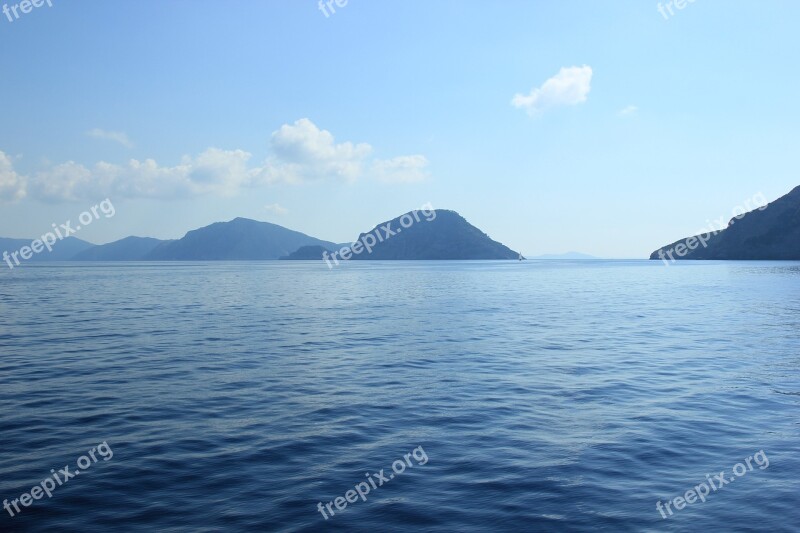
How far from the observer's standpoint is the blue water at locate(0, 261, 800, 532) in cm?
1195

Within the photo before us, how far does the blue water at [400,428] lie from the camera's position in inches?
471

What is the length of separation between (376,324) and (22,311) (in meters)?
40.0

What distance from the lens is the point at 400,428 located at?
1798 centimetres

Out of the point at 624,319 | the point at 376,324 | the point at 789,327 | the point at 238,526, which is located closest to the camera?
the point at 238,526

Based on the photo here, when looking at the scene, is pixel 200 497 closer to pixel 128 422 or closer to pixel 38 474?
pixel 38 474

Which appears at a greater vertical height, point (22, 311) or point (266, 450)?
point (22, 311)

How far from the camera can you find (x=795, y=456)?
1532 cm

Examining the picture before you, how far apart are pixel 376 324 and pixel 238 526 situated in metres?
37.1

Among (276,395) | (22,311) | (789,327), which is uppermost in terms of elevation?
(22,311)

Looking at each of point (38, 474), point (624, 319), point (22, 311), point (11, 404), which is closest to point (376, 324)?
point (624, 319)

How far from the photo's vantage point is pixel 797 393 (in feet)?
75.7

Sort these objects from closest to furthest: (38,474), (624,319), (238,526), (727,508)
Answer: (238,526), (727,508), (38,474), (624,319)

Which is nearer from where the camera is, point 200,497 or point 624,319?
point 200,497

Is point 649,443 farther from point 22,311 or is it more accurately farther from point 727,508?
point 22,311
